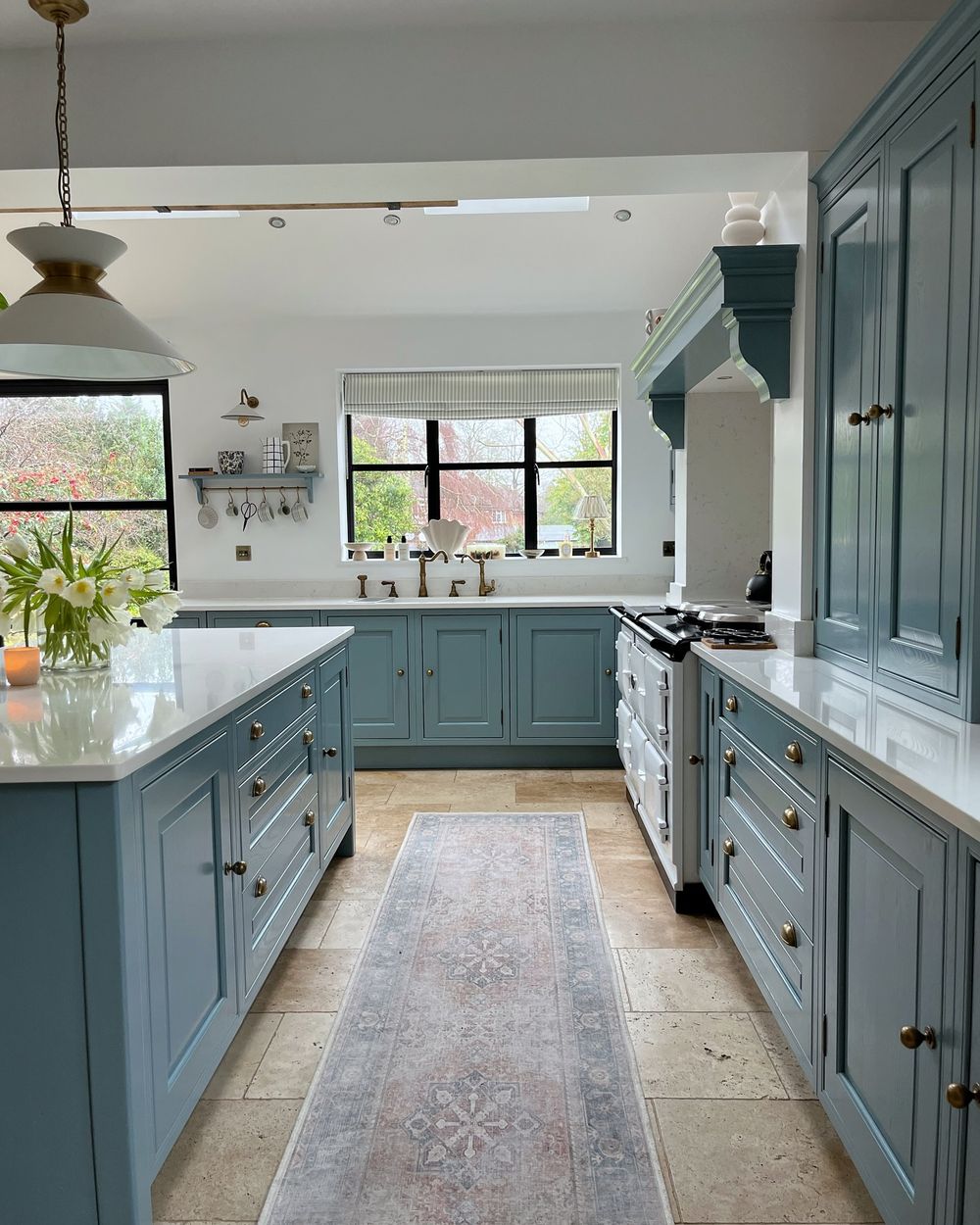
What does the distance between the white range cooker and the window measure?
3288 mm

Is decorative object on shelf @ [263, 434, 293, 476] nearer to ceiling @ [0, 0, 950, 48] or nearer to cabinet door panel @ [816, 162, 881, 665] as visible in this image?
ceiling @ [0, 0, 950, 48]

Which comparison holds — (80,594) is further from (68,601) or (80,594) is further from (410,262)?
(410,262)

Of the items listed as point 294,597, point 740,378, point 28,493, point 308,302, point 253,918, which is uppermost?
point 308,302

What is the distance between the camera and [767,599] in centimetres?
346

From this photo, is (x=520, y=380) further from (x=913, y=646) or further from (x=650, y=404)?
(x=913, y=646)

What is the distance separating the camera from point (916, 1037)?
1.24 metres

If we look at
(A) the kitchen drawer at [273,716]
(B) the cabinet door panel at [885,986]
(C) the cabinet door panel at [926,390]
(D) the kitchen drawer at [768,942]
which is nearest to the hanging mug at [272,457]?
(A) the kitchen drawer at [273,716]

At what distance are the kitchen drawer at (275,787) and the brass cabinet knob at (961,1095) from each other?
57.8 inches

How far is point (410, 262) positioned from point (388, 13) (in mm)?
2062

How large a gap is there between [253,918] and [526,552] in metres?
3.35

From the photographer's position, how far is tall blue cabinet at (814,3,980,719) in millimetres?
1618

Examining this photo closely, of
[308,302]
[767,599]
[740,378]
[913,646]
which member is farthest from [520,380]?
[913,646]

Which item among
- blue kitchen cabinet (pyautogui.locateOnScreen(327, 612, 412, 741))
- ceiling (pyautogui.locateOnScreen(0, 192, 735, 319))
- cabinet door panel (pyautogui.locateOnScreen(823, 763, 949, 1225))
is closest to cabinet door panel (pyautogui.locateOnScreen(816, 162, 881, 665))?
cabinet door panel (pyautogui.locateOnScreen(823, 763, 949, 1225))

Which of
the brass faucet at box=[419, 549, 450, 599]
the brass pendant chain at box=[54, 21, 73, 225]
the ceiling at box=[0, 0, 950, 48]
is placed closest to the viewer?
the brass pendant chain at box=[54, 21, 73, 225]
